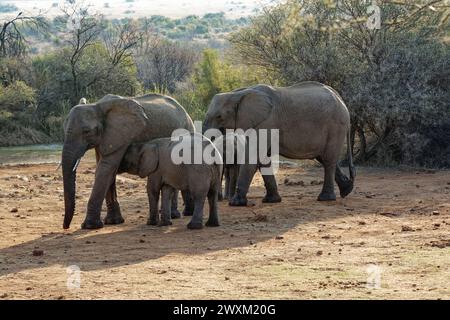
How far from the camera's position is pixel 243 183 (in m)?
13.4

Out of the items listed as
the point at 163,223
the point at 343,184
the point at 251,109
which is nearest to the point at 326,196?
the point at 343,184

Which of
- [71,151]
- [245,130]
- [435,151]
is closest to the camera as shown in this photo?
[71,151]

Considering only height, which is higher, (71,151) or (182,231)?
(71,151)

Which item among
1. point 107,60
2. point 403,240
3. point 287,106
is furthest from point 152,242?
point 107,60

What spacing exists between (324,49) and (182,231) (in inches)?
338

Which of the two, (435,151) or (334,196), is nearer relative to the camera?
(334,196)

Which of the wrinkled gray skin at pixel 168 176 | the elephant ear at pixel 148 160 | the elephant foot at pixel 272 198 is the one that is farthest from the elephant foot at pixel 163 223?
the elephant foot at pixel 272 198

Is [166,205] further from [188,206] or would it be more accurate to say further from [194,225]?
[188,206]

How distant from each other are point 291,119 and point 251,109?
66 cm

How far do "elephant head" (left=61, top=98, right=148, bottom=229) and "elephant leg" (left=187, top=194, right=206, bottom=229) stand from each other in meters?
1.20

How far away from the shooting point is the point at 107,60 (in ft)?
88.0
